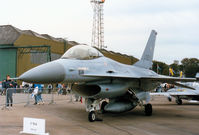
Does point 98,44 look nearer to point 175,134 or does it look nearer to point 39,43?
point 39,43

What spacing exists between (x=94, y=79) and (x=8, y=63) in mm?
26856

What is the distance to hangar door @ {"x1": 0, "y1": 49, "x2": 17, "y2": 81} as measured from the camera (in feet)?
105

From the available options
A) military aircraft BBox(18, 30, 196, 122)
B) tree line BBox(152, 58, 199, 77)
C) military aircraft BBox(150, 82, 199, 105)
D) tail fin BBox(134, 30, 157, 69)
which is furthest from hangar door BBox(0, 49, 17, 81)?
tree line BBox(152, 58, 199, 77)

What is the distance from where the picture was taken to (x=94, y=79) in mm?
8469

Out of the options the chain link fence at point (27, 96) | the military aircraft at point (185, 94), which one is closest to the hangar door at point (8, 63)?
the chain link fence at point (27, 96)

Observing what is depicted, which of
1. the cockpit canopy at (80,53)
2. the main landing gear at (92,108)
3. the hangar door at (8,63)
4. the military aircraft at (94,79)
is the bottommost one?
the main landing gear at (92,108)

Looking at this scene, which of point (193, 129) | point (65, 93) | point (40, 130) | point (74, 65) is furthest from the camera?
point (65, 93)

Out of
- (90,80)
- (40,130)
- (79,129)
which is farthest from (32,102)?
(40,130)

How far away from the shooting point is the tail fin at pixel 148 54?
1249 cm

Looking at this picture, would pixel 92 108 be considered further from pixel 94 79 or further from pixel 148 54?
pixel 148 54

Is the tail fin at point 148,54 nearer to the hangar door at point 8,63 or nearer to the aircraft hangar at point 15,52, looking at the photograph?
the aircraft hangar at point 15,52

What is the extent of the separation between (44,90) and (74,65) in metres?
7.14

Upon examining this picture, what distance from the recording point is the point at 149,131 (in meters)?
6.91

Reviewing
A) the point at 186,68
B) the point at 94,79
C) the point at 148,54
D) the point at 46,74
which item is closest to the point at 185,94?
the point at 148,54
